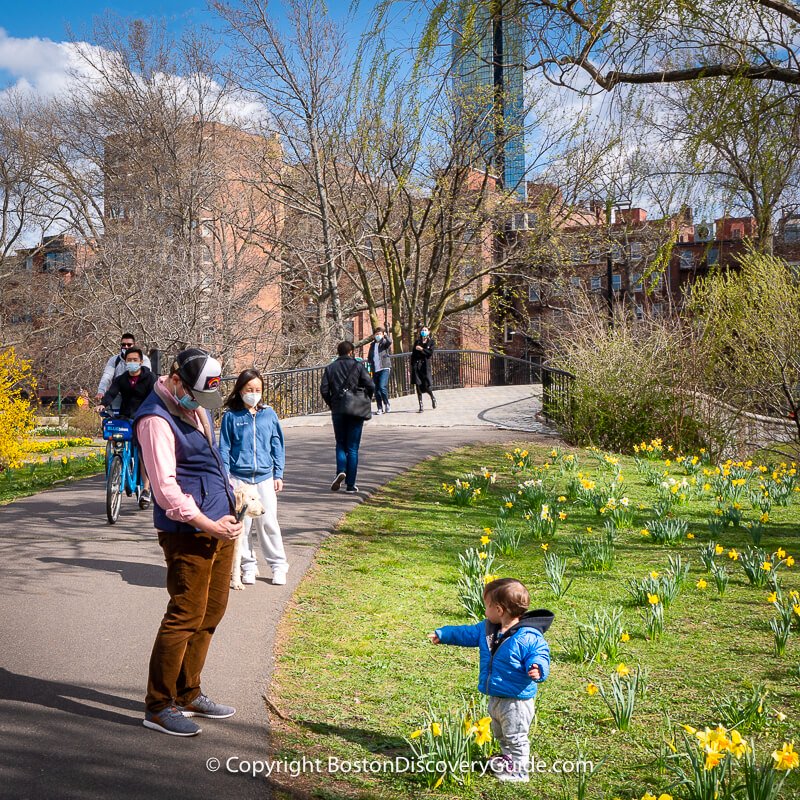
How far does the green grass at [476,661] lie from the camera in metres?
4.27

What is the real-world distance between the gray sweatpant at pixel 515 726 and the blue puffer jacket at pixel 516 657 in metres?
0.04

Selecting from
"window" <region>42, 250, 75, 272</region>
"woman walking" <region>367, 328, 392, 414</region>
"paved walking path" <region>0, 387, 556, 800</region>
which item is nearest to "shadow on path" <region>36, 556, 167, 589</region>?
"paved walking path" <region>0, 387, 556, 800</region>

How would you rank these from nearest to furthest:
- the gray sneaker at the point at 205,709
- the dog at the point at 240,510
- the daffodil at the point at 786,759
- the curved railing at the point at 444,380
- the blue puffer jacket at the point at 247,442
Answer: the daffodil at the point at 786,759 < the gray sneaker at the point at 205,709 < the dog at the point at 240,510 < the blue puffer jacket at the point at 247,442 < the curved railing at the point at 444,380

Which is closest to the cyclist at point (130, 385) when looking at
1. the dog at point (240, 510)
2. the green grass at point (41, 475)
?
the dog at point (240, 510)

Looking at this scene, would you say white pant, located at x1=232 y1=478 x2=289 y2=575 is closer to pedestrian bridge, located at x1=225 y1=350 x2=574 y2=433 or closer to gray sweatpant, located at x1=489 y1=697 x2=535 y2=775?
gray sweatpant, located at x1=489 y1=697 x2=535 y2=775

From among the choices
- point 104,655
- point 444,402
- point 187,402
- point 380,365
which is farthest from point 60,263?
point 187,402

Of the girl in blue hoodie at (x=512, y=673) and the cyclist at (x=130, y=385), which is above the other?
the cyclist at (x=130, y=385)

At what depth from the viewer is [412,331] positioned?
1318 inches

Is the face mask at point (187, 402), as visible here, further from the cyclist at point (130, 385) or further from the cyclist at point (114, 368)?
the cyclist at point (114, 368)

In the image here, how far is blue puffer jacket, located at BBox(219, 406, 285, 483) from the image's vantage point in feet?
23.6

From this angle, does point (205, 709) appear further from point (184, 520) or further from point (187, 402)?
point (187, 402)

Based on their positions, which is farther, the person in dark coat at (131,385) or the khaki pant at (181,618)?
the person in dark coat at (131,385)

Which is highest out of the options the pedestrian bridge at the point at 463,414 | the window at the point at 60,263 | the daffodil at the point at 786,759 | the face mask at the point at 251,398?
the window at the point at 60,263

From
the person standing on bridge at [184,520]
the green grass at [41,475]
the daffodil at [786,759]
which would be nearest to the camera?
the daffodil at [786,759]
